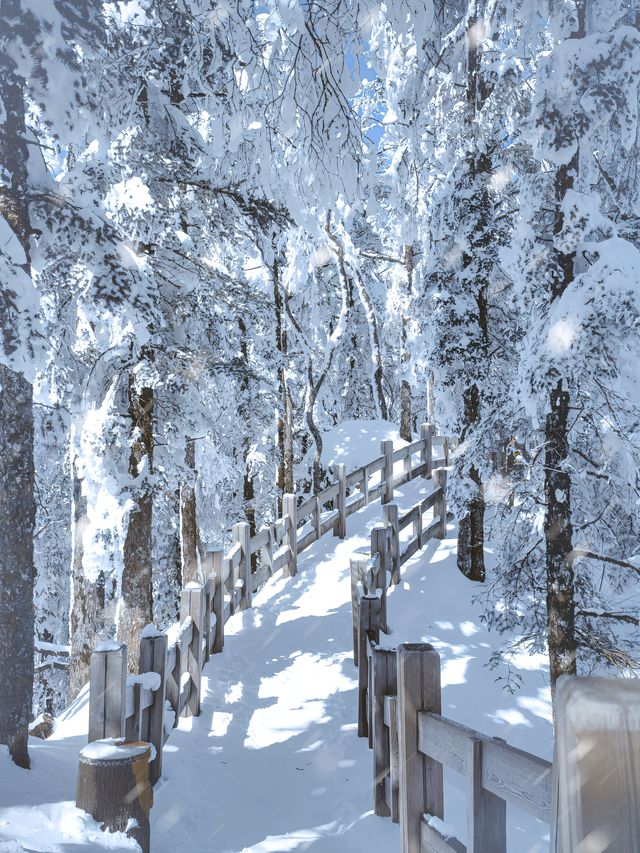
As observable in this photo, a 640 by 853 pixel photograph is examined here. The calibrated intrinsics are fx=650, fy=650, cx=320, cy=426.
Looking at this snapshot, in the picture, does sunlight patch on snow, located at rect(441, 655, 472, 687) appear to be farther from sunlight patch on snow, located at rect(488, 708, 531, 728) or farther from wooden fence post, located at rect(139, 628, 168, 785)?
wooden fence post, located at rect(139, 628, 168, 785)

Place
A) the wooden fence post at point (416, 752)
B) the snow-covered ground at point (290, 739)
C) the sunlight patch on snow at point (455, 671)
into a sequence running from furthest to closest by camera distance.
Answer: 1. the sunlight patch on snow at point (455, 671)
2. the snow-covered ground at point (290, 739)
3. the wooden fence post at point (416, 752)

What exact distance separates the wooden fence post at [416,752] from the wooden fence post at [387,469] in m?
12.1

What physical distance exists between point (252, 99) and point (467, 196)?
6.46 metres

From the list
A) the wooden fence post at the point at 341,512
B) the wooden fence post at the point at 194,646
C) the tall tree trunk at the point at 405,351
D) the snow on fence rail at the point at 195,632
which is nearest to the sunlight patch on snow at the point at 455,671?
the snow on fence rail at the point at 195,632

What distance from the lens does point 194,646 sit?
270 inches

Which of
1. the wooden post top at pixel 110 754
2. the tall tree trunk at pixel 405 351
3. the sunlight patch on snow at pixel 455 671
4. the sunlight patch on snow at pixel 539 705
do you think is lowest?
the sunlight patch on snow at pixel 539 705

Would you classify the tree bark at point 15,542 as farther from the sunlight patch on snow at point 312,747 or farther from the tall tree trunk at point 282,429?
the tall tree trunk at point 282,429

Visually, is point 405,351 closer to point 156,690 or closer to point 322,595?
point 322,595

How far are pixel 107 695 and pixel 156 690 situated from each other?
36.9 inches

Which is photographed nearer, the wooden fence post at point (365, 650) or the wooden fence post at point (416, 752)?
the wooden fence post at point (416, 752)

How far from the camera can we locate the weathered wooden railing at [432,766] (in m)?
2.33

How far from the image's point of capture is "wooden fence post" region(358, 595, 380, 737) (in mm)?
6184

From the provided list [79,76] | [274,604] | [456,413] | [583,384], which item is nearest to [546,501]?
[583,384]

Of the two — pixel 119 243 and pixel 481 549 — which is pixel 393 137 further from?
pixel 119 243
